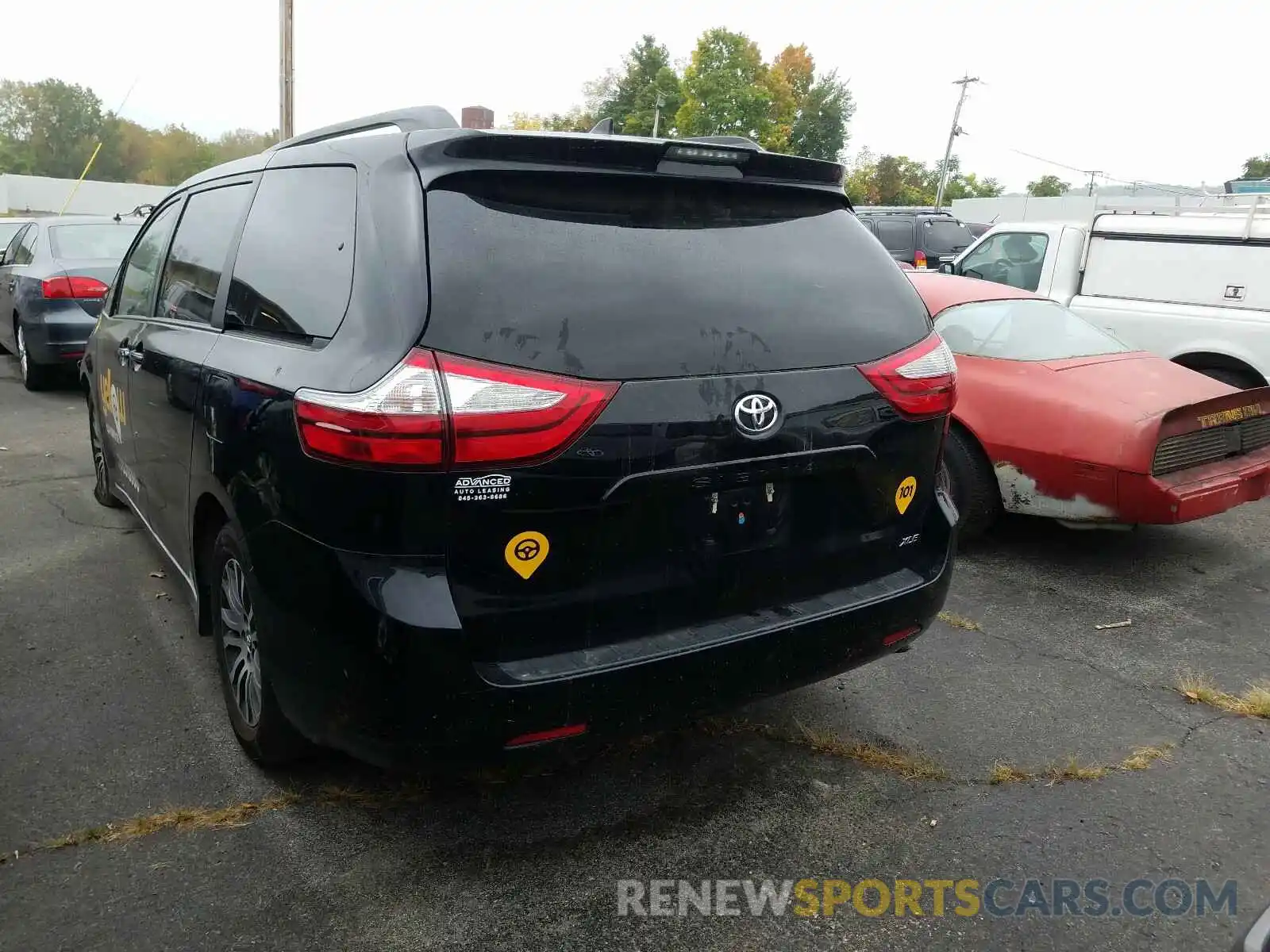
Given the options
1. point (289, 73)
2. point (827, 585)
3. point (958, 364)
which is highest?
point (289, 73)

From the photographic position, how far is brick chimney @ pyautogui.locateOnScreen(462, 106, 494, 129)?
2887 millimetres

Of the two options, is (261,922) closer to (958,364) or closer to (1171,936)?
(1171,936)

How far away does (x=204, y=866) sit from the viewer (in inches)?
99.0

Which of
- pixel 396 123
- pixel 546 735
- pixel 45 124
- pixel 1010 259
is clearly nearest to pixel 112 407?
pixel 396 123

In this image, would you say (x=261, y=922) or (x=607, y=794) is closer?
(x=261, y=922)

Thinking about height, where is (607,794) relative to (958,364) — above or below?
below

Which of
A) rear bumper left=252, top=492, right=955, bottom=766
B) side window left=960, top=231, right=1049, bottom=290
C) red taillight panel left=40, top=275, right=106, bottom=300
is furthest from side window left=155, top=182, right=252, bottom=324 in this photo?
side window left=960, top=231, right=1049, bottom=290

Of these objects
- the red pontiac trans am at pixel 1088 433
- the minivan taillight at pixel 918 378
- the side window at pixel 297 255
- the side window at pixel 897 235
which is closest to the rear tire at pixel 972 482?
the red pontiac trans am at pixel 1088 433

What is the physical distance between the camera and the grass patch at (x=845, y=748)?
3059 mm

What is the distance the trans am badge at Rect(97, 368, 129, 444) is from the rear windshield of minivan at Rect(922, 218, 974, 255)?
47.7ft

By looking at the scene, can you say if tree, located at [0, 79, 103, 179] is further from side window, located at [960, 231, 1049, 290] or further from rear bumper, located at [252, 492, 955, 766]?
rear bumper, located at [252, 492, 955, 766]

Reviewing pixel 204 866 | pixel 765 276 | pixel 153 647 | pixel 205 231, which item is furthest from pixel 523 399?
pixel 153 647

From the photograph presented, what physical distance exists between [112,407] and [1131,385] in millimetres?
4943

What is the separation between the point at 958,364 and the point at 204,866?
4.32 meters
